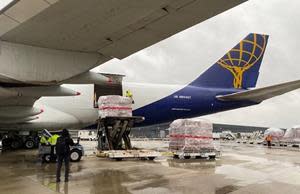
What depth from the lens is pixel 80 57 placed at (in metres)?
7.93

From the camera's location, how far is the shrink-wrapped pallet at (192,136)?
1645 centimetres

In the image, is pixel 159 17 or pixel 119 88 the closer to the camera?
pixel 159 17

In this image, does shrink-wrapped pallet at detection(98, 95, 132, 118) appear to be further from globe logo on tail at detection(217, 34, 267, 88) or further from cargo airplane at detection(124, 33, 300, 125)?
globe logo on tail at detection(217, 34, 267, 88)

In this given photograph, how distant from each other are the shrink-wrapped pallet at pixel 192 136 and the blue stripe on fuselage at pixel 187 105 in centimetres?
409

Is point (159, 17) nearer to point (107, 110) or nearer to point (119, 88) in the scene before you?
point (107, 110)

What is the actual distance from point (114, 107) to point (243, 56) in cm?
1129

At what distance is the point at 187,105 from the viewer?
21797mm

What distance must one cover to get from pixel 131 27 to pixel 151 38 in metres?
0.58

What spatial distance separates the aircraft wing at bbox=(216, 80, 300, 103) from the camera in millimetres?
17048

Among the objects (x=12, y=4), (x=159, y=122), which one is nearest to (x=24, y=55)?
(x=12, y=4)

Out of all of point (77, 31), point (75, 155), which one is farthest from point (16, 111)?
point (77, 31)

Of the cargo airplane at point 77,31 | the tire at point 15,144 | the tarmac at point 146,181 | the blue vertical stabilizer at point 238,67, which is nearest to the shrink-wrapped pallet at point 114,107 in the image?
the tarmac at point 146,181

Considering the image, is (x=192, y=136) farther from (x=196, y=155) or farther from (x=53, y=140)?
(x=53, y=140)

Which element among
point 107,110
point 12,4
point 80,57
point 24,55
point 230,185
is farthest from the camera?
point 107,110
